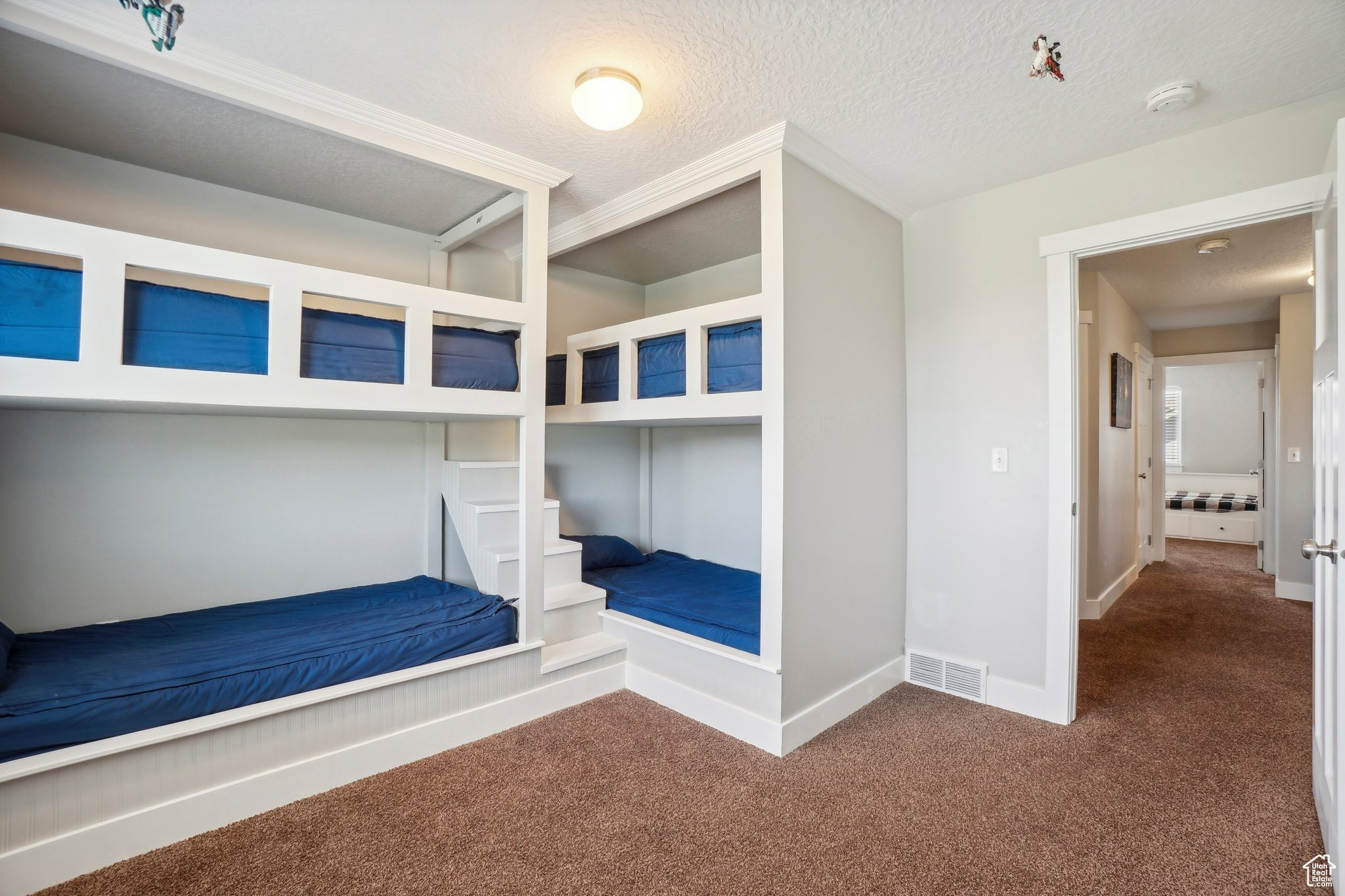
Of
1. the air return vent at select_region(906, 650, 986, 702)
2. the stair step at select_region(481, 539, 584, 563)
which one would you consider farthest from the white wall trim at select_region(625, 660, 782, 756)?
the air return vent at select_region(906, 650, 986, 702)

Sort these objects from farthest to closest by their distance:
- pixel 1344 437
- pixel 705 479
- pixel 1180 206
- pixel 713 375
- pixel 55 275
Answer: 1. pixel 705 479
2. pixel 713 375
3. pixel 1180 206
4. pixel 55 275
5. pixel 1344 437

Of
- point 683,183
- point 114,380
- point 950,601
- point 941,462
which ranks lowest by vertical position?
point 950,601

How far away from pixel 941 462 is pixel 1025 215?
44.0 inches

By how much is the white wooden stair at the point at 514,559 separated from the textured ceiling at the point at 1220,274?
9.89ft

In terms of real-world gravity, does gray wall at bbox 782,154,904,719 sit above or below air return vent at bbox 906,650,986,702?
above

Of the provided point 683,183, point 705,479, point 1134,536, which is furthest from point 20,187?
point 1134,536

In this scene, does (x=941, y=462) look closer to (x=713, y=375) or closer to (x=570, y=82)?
(x=713, y=375)

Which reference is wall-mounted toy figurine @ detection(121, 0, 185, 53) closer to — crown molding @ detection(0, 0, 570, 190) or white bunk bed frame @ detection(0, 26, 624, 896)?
crown molding @ detection(0, 0, 570, 190)

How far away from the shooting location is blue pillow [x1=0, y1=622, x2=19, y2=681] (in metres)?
1.87

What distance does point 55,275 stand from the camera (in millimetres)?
1710

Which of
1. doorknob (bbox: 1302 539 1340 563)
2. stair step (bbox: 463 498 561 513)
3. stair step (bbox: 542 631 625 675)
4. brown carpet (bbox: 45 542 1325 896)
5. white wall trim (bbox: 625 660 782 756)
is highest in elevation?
doorknob (bbox: 1302 539 1340 563)

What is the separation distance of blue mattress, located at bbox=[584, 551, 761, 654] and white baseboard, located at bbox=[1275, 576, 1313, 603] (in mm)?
4060

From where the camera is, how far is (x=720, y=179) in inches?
98.8

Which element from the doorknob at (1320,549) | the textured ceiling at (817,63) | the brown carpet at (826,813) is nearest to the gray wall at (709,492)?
the brown carpet at (826,813)
